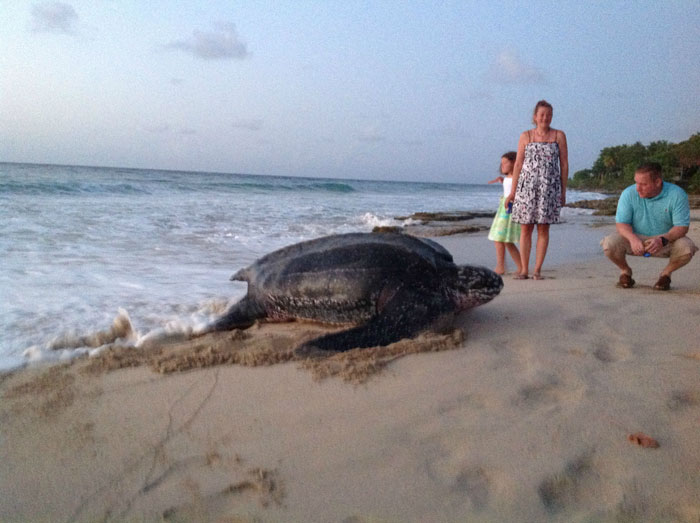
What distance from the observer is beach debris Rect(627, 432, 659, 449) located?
145 centimetres

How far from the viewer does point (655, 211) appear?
3.53m

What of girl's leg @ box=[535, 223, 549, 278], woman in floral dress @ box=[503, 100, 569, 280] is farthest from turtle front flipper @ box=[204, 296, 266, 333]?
girl's leg @ box=[535, 223, 549, 278]

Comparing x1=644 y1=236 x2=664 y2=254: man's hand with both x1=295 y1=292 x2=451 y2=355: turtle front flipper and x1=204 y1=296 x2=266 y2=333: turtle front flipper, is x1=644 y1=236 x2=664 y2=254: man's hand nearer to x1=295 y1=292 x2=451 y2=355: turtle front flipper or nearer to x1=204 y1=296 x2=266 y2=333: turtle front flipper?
x1=295 y1=292 x2=451 y2=355: turtle front flipper

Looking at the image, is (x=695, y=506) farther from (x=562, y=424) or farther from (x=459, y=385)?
(x=459, y=385)

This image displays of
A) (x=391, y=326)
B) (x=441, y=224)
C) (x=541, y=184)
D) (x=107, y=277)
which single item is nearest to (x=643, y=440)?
(x=391, y=326)

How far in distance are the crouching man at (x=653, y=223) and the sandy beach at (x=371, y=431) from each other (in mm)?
1124

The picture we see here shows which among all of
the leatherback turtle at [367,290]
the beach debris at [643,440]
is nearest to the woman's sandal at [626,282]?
the leatherback turtle at [367,290]

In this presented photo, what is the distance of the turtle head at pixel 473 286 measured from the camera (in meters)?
2.67

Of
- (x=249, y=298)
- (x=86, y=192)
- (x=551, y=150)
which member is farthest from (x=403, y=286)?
(x=86, y=192)

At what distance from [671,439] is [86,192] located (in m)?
17.6

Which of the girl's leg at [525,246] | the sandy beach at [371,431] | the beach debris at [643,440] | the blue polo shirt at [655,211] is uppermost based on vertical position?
the blue polo shirt at [655,211]

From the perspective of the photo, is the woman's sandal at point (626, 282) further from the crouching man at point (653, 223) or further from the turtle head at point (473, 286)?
the turtle head at point (473, 286)

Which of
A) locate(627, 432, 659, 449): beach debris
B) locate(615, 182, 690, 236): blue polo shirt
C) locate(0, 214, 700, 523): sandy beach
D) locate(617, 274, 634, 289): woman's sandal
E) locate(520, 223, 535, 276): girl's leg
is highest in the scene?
locate(615, 182, 690, 236): blue polo shirt

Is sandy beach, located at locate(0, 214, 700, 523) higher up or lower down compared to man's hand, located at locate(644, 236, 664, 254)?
lower down
